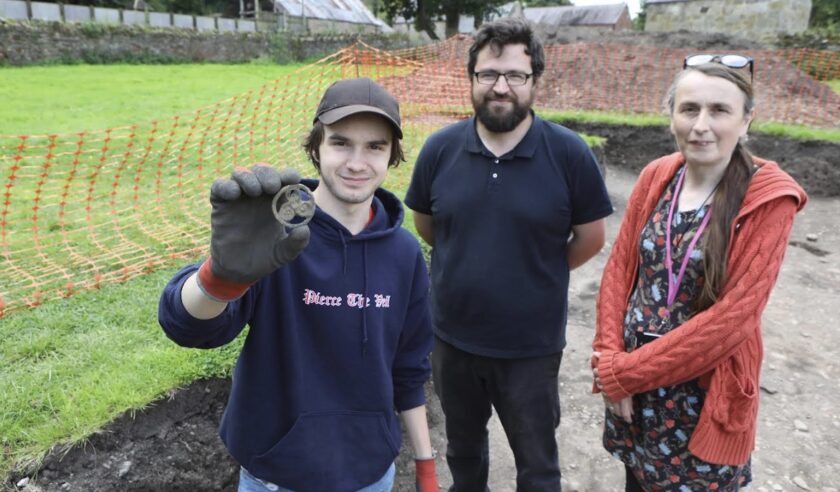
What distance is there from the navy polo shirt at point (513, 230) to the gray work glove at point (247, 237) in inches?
50.1

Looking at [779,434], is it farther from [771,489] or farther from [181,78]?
[181,78]

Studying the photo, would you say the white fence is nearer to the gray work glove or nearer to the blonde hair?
the gray work glove

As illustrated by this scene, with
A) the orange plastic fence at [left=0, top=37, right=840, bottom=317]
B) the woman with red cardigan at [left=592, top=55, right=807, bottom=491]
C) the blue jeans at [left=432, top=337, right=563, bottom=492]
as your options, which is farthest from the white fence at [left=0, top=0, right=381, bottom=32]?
the woman with red cardigan at [left=592, top=55, right=807, bottom=491]

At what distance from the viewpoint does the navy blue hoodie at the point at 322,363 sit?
168 cm

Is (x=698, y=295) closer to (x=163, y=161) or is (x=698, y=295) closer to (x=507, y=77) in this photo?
(x=507, y=77)

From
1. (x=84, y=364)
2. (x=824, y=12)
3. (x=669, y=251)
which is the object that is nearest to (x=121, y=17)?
(x=84, y=364)

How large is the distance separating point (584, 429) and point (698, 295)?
2.02 meters

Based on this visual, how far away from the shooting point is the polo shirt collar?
242 cm

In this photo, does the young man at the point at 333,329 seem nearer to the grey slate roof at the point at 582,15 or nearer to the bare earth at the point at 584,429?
the bare earth at the point at 584,429

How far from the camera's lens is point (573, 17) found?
5450 centimetres

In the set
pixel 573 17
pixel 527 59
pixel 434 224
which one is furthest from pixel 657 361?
pixel 573 17

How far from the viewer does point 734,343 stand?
193cm

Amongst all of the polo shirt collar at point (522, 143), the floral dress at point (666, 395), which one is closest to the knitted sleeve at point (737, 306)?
the floral dress at point (666, 395)

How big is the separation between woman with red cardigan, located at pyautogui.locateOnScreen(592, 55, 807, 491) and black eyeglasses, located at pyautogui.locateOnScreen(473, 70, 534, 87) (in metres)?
0.59
